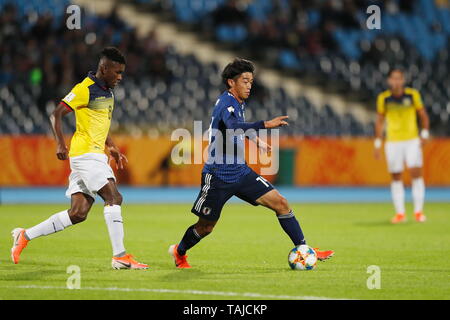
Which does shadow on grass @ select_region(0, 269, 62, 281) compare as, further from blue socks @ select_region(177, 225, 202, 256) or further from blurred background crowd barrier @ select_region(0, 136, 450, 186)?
blurred background crowd barrier @ select_region(0, 136, 450, 186)

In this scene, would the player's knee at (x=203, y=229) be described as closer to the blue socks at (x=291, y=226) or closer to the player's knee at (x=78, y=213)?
the blue socks at (x=291, y=226)

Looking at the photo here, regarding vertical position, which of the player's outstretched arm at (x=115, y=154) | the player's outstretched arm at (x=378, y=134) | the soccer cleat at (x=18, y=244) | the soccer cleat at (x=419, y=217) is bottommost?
the soccer cleat at (x=18, y=244)

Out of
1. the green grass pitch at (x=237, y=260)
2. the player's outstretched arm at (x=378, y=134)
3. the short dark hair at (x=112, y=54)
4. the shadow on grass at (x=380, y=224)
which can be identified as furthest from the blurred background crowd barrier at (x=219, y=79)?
the short dark hair at (x=112, y=54)

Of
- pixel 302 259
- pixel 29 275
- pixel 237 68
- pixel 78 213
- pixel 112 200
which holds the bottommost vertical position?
pixel 29 275

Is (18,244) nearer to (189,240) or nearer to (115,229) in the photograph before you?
(115,229)

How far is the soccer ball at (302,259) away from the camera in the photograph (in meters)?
8.87

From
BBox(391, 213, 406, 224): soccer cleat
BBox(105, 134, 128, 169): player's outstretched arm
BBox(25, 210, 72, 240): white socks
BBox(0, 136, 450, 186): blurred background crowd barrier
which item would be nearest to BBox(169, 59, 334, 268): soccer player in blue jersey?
BBox(105, 134, 128, 169): player's outstretched arm

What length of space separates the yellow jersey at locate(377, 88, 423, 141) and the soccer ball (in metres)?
7.26

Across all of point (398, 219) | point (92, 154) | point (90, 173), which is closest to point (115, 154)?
point (92, 154)

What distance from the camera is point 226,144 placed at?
8984 millimetres

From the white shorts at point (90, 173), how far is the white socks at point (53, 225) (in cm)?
29

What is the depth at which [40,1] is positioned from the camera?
25984mm

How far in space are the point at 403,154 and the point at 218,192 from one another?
24.8 feet

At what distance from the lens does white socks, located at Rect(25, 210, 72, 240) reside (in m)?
9.20
